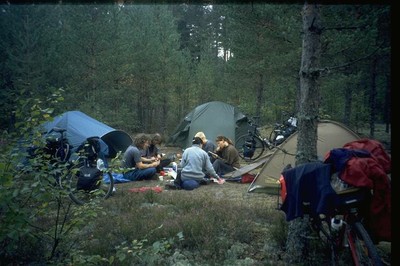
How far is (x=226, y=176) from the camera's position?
28.2 feet

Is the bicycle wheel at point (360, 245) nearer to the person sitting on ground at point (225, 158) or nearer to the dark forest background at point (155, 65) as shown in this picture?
the person sitting on ground at point (225, 158)

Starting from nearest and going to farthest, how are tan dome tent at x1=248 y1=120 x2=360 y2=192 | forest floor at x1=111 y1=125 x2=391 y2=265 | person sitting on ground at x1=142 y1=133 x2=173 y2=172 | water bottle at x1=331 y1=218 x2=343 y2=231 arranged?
1. water bottle at x1=331 y1=218 x2=343 y2=231
2. forest floor at x1=111 y1=125 x2=391 y2=265
3. tan dome tent at x1=248 y1=120 x2=360 y2=192
4. person sitting on ground at x1=142 y1=133 x2=173 y2=172

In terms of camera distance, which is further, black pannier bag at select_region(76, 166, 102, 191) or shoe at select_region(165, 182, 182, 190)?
shoe at select_region(165, 182, 182, 190)

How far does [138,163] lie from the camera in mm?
8375

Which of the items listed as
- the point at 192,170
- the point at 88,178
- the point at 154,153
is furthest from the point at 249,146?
the point at 88,178

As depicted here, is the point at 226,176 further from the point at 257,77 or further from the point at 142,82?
the point at 142,82

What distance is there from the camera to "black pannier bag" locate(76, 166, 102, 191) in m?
5.88

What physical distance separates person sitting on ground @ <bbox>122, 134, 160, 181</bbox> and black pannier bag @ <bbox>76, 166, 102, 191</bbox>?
1.96 m

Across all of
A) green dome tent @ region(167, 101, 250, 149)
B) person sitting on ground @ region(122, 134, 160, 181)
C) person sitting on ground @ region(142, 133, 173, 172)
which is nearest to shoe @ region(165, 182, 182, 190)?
person sitting on ground @ region(122, 134, 160, 181)

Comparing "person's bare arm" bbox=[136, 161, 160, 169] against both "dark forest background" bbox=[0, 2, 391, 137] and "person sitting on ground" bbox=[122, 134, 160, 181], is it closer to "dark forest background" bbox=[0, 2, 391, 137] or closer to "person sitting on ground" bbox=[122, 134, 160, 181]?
"person sitting on ground" bbox=[122, 134, 160, 181]

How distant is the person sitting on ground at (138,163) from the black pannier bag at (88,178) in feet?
6.44

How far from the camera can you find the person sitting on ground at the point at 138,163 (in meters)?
8.27

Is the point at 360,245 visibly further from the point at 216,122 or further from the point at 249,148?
the point at 216,122

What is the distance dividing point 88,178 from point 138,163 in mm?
2482
